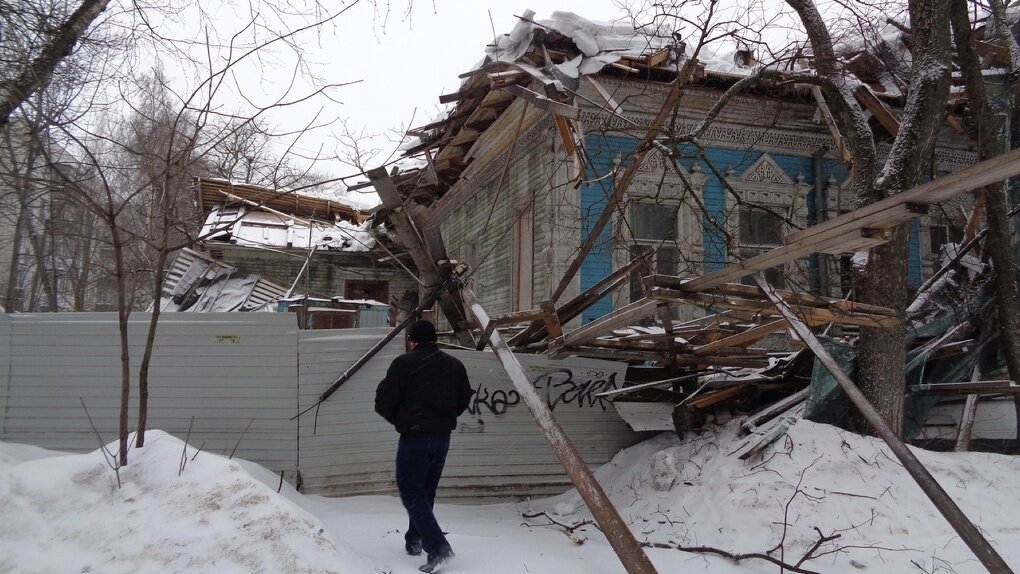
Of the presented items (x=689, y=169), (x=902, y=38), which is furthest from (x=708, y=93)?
(x=902, y=38)

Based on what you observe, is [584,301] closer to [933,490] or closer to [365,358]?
[365,358]

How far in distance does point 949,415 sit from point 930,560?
8.95ft

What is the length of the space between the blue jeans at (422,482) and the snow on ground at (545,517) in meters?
0.19

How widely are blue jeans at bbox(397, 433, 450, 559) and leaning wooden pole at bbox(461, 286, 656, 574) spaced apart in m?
0.71

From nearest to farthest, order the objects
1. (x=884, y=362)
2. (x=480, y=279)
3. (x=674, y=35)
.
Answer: (x=884, y=362) → (x=674, y=35) → (x=480, y=279)

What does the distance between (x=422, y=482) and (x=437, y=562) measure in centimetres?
51

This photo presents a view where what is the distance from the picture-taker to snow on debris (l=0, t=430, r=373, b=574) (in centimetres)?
307

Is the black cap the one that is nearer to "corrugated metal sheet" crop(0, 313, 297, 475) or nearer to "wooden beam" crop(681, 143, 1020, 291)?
"wooden beam" crop(681, 143, 1020, 291)

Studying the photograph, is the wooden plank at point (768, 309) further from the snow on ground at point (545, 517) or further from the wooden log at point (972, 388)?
the wooden log at point (972, 388)

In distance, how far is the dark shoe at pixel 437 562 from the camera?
12.8 ft

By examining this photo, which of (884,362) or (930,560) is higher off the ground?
(884,362)

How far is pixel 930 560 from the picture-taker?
4.09m

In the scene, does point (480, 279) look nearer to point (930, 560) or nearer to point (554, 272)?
point (554, 272)

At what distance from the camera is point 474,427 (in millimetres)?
6754
